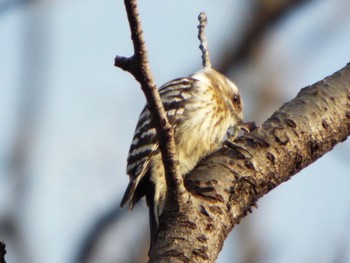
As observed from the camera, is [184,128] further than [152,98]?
Yes

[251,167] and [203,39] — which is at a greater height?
[203,39]

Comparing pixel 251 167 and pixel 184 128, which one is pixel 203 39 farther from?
pixel 184 128

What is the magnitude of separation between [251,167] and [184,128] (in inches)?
A: 80.4

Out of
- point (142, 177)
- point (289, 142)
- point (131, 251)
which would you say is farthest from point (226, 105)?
point (289, 142)

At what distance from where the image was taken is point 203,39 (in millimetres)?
4082

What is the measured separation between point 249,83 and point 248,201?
5.15 feet

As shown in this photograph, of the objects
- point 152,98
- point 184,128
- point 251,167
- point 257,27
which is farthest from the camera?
point 184,128

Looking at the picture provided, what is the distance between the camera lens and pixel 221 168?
3256 mm

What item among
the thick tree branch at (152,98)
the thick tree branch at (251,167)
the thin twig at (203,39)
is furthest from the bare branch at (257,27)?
the thick tree branch at (152,98)

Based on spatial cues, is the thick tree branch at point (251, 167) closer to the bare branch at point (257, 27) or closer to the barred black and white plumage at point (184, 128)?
the bare branch at point (257, 27)

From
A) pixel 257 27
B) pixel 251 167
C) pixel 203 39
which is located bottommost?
pixel 251 167

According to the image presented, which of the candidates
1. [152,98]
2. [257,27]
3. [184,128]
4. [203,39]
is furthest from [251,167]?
[184,128]

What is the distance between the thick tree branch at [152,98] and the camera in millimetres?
2354

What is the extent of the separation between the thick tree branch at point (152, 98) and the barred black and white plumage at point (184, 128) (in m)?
1.39
